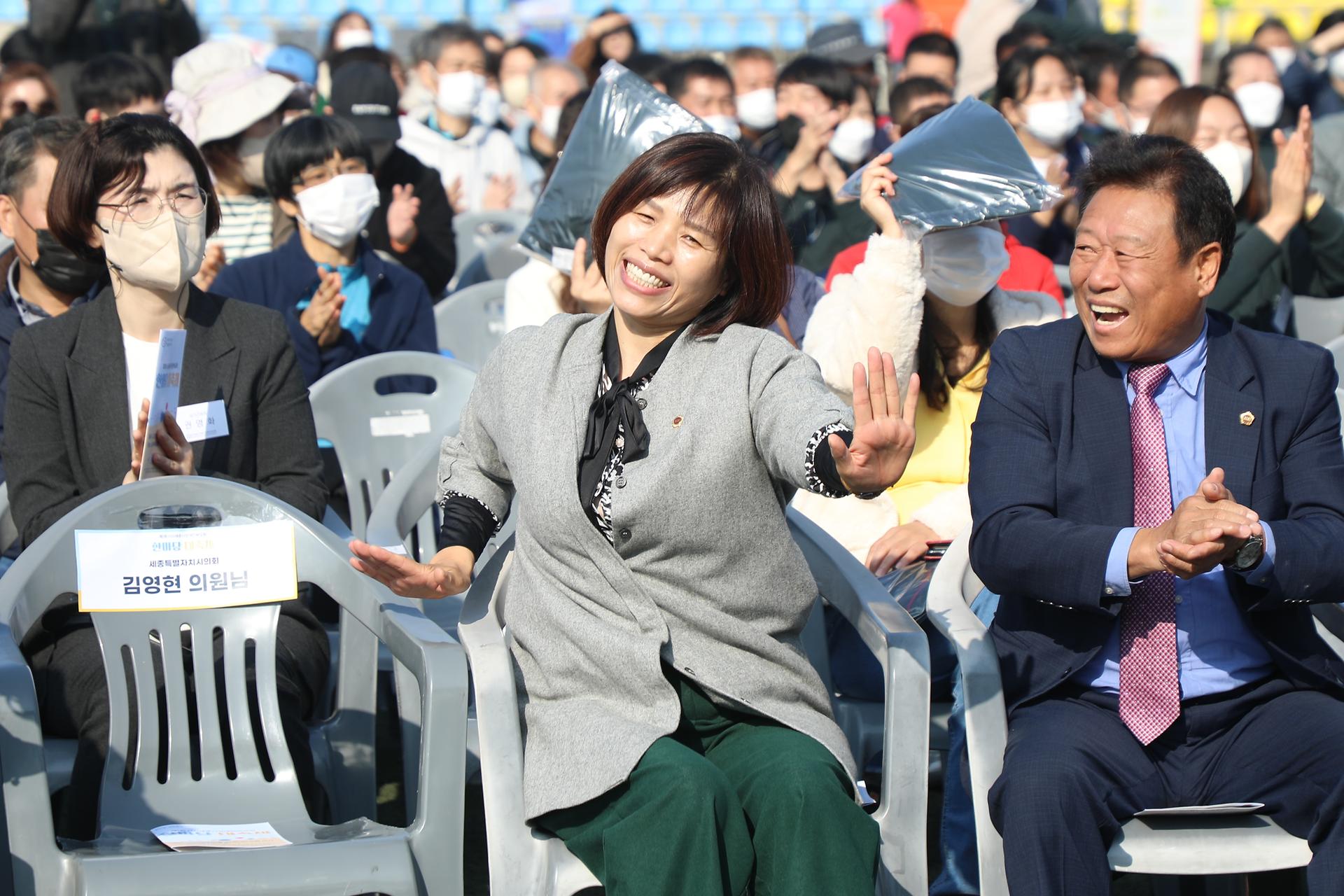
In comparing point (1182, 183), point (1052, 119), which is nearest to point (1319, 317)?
point (1052, 119)

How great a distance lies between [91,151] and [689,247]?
1.51 m

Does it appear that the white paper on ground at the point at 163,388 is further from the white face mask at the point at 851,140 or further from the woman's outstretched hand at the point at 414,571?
the white face mask at the point at 851,140

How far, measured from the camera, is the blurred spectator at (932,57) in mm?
8633

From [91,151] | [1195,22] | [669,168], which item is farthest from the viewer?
[1195,22]

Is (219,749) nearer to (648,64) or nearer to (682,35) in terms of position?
(648,64)

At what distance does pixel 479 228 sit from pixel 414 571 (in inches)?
188

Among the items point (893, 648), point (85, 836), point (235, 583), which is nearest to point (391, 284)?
point (235, 583)

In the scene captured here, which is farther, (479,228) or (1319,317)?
(479,228)

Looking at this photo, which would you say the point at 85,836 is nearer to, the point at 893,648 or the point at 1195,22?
the point at 893,648

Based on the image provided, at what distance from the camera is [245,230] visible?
5602mm

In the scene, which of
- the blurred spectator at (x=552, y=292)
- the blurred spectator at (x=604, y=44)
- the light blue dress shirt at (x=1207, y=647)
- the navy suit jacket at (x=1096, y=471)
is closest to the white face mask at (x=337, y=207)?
the blurred spectator at (x=552, y=292)

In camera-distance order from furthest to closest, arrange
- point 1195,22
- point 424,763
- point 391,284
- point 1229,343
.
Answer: point 1195,22 < point 391,284 < point 1229,343 < point 424,763

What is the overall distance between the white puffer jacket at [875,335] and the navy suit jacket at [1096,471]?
0.57m

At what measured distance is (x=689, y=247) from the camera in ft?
9.18
